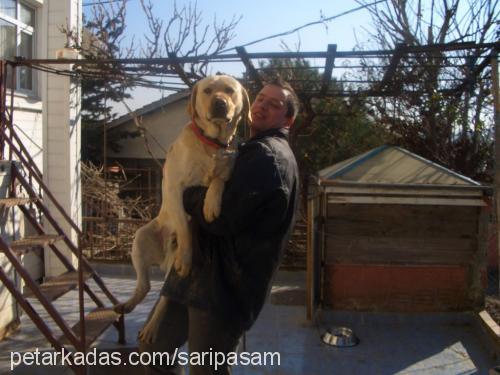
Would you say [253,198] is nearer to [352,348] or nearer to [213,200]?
[213,200]

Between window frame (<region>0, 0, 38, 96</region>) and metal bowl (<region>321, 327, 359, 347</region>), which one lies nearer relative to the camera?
metal bowl (<region>321, 327, 359, 347</region>)

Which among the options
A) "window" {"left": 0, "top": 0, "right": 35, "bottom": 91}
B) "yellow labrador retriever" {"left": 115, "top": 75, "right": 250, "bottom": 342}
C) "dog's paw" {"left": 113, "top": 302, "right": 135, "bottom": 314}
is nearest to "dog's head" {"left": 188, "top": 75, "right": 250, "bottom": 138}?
"yellow labrador retriever" {"left": 115, "top": 75, "right": 250, "bottom": 342}

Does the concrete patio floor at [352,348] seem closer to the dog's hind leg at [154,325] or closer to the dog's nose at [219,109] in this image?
the dog's hind leg at [154,325]

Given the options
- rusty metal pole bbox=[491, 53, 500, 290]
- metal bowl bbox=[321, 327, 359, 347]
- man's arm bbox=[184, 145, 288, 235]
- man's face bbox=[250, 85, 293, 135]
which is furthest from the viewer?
metal bowl bbox=[321, 327, 359, 347]

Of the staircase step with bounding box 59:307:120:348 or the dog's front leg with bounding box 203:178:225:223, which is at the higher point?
the dog's front leg with bounding box 203:178:225:223

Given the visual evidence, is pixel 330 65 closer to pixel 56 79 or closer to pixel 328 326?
pixel 328 326

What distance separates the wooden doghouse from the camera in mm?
4781

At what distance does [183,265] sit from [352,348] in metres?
2.81

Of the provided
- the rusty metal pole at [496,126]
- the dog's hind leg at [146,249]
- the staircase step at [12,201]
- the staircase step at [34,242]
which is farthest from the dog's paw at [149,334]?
the rusty metal pole at [496,126]

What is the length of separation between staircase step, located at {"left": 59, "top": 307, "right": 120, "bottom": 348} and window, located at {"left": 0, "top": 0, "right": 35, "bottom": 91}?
11.5ft

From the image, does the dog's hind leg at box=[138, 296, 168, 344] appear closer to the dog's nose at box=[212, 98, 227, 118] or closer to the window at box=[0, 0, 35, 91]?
the dog's nose at box=[212, 98, 227, 118]

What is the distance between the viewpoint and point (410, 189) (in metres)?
4.59

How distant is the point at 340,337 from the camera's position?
4.37 meters

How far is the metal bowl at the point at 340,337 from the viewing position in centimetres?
432
